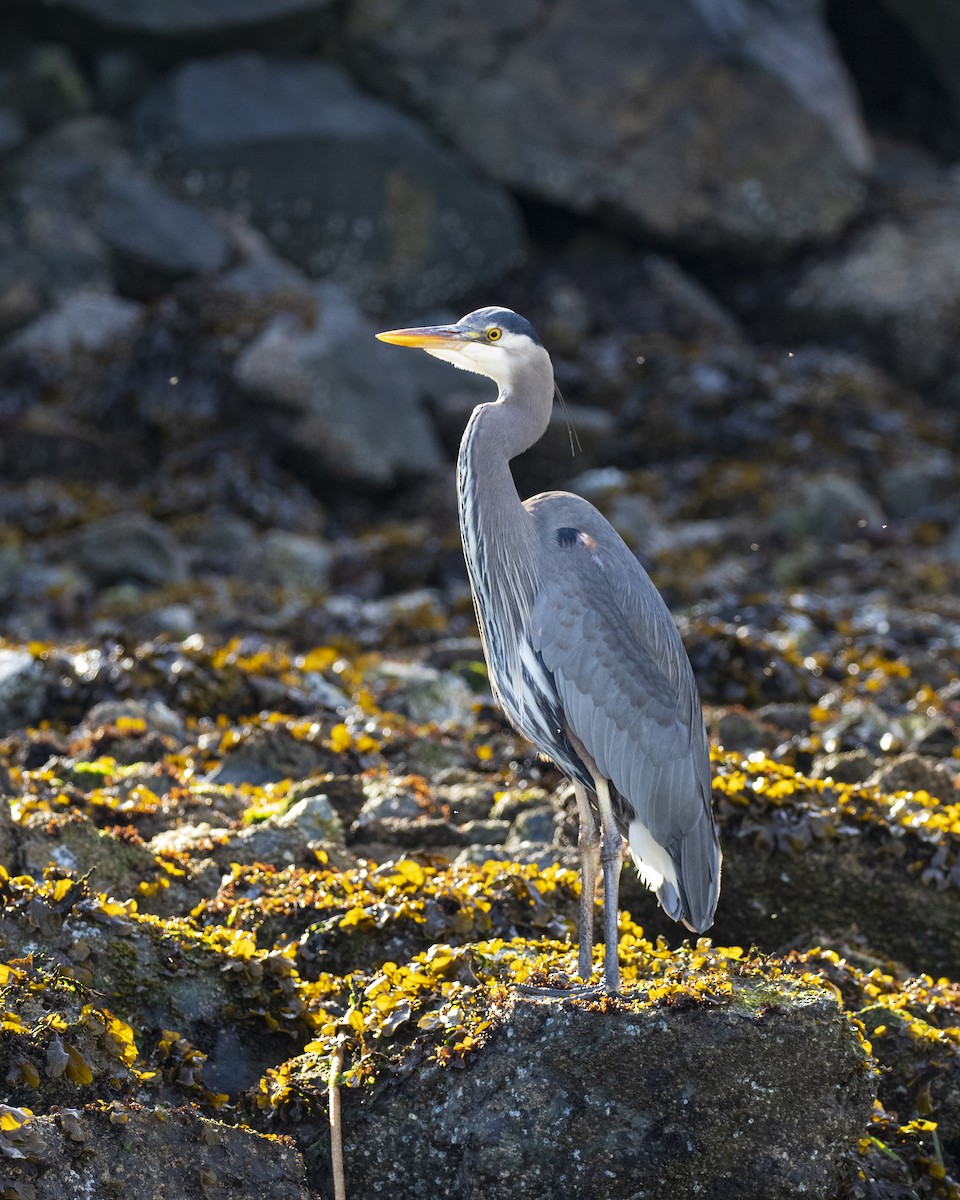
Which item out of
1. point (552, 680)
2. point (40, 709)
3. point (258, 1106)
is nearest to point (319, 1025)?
point (258, 1106)

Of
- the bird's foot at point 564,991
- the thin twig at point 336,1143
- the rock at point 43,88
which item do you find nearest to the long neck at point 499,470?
the bird's foot at point 564,991

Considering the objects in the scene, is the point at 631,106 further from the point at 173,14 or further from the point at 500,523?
the point at 500,523

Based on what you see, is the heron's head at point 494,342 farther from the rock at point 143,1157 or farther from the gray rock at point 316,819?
the rock at point 143,1157

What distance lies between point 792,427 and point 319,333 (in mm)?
4255

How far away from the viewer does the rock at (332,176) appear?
44.6ft

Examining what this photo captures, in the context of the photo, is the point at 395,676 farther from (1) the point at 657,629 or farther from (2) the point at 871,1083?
(2) the point at 871,1083

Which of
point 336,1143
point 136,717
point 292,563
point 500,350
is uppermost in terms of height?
point 500,350

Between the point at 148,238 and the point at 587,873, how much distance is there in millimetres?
10377

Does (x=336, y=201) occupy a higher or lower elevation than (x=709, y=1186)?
lower

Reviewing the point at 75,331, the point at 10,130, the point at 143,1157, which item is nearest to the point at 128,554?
the point at 75,331

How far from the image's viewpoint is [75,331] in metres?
12.5

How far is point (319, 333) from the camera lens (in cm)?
1188

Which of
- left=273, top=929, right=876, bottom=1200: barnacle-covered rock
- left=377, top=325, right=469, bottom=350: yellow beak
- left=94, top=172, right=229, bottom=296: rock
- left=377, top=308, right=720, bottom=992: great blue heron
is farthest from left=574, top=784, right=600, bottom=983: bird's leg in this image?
left=94, top=172, right=229, bottom=296: rock

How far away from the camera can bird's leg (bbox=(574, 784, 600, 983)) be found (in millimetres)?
3674
